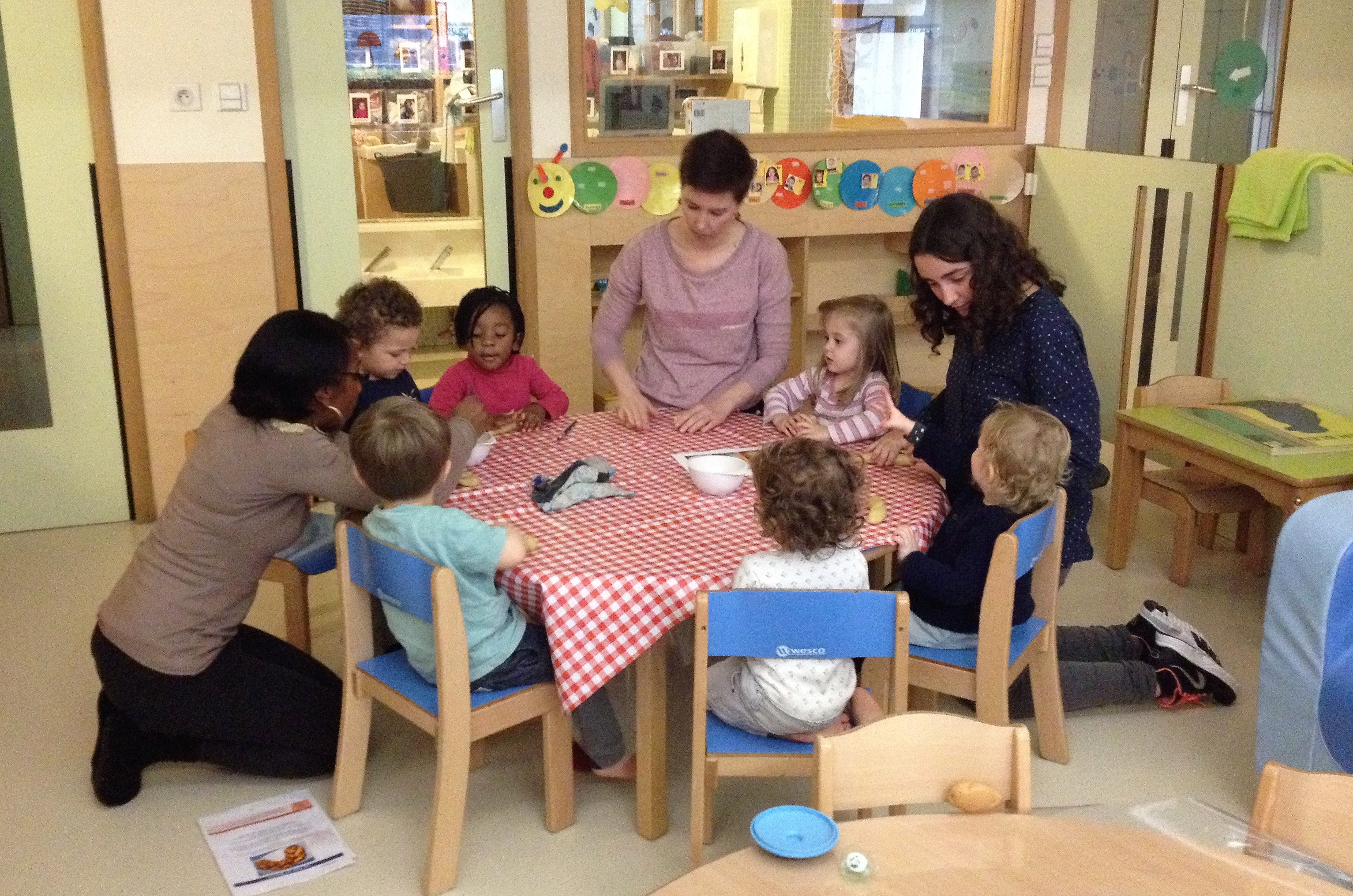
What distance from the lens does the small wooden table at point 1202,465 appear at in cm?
309

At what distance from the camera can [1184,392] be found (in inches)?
148

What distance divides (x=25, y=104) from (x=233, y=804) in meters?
2.36

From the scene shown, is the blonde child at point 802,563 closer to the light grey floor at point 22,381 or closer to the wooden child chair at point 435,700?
the wooden child chair at point 435,700

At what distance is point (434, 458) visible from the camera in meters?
2.19

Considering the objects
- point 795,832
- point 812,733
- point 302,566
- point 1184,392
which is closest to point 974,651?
point 812,733

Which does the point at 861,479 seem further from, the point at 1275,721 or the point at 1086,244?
the point at 1086,244

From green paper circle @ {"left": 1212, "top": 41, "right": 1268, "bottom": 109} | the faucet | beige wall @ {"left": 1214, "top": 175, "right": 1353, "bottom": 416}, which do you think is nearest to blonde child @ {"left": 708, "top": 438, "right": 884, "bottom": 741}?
beige wall @ {"left": 1214, "top": 175, "right": 1353, "bottom": 416}

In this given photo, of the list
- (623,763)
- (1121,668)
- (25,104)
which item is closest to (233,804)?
(623,763)

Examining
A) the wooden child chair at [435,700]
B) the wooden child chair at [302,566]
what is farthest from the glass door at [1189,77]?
the wooden child chair at [435,700]

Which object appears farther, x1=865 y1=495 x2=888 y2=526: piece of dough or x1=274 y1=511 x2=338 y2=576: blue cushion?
x1=274 y1=511 x2=338 y2=576: blue cushion

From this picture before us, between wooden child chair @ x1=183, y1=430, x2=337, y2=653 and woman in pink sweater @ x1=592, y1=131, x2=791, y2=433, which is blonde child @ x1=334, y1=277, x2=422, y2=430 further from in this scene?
woman in pink sweater @ x1=592, y1=131, x2=791, y2=433

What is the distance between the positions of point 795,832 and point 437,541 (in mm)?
978

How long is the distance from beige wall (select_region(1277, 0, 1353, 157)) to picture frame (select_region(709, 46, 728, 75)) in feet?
8.01

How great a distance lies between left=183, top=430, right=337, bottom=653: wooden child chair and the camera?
9.27ft
